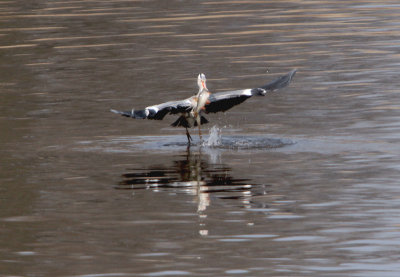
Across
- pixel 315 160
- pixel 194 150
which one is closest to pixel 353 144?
pixel 315 160

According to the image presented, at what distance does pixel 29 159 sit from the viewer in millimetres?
15453

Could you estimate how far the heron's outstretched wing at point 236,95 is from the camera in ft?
51.7

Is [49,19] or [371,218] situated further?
[49,19]

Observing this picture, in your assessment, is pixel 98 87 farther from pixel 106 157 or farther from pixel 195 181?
pixel 195 181

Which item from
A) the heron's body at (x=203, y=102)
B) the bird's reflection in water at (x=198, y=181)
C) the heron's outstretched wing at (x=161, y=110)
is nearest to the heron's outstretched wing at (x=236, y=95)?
the heron's body at (x=203, y=102)

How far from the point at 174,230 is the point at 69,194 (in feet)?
7.42

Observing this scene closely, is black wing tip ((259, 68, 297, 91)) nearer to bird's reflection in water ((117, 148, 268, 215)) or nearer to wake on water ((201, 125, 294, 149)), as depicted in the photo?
wake on water ((201, 125, 294, 149))

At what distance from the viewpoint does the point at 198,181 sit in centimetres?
1380

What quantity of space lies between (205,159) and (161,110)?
987 mm

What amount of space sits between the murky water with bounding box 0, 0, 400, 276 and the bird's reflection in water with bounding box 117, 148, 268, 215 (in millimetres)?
27

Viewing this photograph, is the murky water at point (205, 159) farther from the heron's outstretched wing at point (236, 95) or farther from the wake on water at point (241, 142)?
the heron's outstretched wing at point (236, 95)

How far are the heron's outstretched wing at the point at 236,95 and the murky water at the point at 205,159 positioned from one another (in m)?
0.43

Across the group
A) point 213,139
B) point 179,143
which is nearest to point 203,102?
point 213,139

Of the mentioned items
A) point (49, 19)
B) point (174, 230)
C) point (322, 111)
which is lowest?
point (174, 230)
